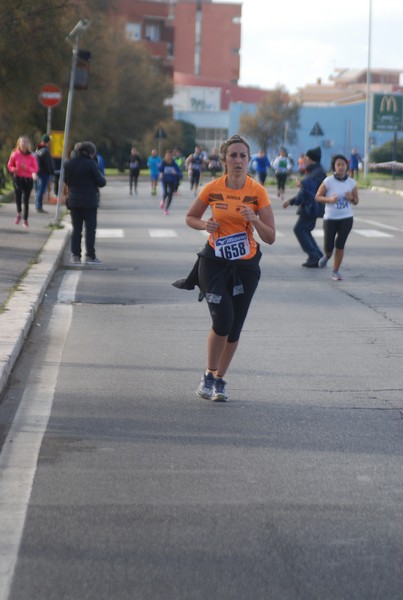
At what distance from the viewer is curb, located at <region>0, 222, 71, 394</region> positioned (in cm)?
995

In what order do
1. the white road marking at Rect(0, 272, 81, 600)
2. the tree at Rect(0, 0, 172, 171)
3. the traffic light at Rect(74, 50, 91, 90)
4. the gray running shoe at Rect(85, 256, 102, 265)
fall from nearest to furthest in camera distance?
the white road marking at Rect(0, 272, 81, 600) < the gray running shoe at Rect(85, 256, 102, 265) < the traffic light at Rect(74, 50, 91, 90) < the tree at Rect(0, 0, 172, 171)

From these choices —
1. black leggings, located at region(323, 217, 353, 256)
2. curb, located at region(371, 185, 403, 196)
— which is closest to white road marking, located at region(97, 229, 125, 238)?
black leggings, located at region(323, 217, 353, 256)

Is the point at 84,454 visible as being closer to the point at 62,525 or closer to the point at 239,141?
the point at 62,525

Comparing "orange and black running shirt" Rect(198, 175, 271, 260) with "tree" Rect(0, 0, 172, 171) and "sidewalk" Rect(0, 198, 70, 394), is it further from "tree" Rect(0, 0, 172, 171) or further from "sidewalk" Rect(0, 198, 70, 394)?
"tree" Rect(0, 0, 172, 171)

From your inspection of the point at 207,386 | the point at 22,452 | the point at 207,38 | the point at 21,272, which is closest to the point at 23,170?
the point at 21,272

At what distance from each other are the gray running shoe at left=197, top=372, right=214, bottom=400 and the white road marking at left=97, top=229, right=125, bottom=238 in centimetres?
1760

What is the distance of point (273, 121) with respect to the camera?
370 feet

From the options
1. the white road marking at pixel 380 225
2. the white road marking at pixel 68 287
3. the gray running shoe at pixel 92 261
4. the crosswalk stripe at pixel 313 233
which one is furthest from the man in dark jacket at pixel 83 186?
the white road marking at pixel 380 225

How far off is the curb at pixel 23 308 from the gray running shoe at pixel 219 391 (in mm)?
1429

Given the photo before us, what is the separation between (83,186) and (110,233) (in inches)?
324

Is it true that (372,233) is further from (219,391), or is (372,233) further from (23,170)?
(219,391)

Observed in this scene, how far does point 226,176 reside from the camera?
8852mm

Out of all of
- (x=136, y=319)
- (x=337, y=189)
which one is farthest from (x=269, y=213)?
(x=337, y=189)

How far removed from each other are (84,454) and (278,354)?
4.19 metres
